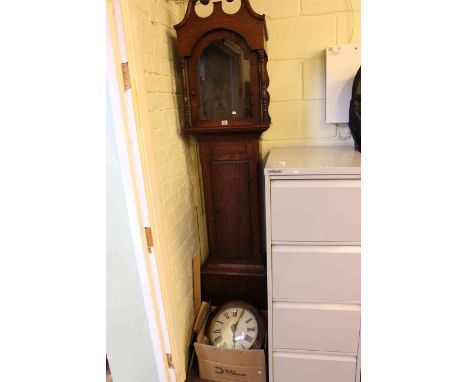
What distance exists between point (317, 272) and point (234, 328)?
0.64 metres

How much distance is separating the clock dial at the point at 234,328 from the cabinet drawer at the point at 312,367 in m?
0.17

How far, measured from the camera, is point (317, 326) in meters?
1.35

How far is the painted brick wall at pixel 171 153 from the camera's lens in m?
1.27

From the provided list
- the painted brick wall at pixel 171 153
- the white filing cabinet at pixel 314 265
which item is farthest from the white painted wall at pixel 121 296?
the white filing cabinet at pixel 314 265

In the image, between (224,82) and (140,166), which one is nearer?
(140,166)

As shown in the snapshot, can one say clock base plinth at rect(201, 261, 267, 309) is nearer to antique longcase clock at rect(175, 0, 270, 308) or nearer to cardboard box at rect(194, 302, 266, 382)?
antique longcase clock at rect(175, 0, 270, 308)

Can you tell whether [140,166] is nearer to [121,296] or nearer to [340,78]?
[121,296]

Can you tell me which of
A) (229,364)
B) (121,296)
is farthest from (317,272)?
(121,296)

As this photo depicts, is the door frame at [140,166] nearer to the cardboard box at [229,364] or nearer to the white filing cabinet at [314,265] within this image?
the cardboard box at [229,364]
